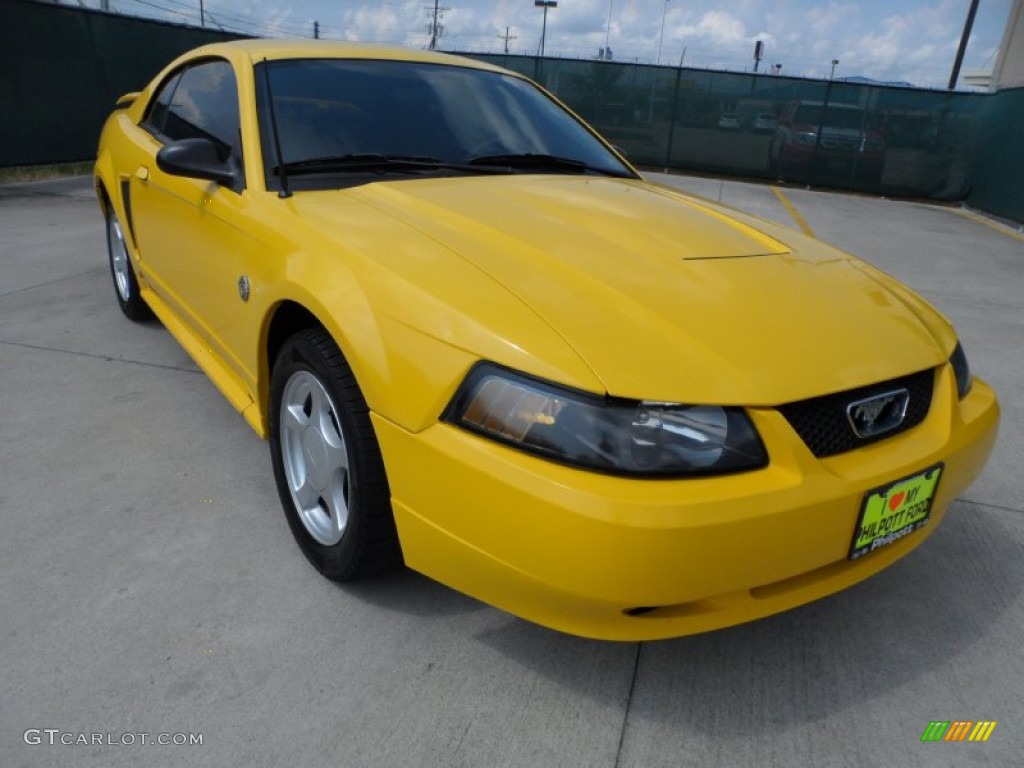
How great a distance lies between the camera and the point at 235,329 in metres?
2.53

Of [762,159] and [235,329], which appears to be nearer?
[235,329]

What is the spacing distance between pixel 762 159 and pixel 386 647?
15.9 metres

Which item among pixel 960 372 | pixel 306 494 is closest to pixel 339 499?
pixel 306 494

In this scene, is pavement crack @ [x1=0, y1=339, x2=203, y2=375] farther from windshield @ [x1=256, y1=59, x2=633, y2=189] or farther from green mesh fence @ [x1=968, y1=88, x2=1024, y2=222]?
green mesh fence @ [x1=968, y1=88, x2=1024, y2=222]

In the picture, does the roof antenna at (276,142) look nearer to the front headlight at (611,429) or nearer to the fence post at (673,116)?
the front headlight at (611,429)

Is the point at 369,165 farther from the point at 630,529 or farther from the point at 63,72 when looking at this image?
the point at 63,72

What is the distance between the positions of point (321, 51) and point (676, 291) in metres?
1.86

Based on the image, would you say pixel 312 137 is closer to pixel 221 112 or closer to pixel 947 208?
pixel 221 112

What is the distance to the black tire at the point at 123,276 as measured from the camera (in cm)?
409

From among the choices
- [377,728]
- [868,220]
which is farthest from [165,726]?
[868,220]

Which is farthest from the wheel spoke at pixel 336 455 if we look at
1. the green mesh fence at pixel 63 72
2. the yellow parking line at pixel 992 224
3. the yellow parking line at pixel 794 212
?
the yellow parking line at pixel 992 224

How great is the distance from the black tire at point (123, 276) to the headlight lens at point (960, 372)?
146 inches

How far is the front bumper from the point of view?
4.80 ft

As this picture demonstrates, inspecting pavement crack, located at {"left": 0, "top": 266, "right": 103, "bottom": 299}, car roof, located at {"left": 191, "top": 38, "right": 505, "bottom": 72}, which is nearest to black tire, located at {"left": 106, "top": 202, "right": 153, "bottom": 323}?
pavement crack, located at {"left": 0, "top": 266, "right": 103, "bottom": 299}
